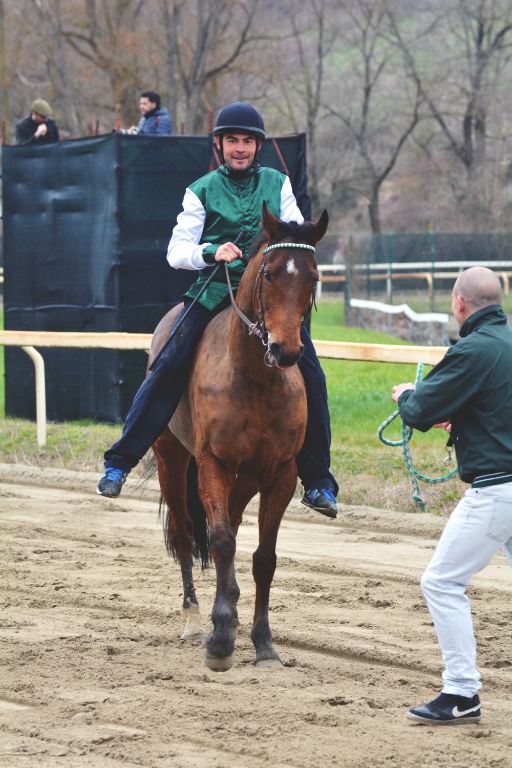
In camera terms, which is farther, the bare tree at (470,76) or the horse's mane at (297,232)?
the bare tree at (470,76)

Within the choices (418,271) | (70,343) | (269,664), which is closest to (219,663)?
(269,664)

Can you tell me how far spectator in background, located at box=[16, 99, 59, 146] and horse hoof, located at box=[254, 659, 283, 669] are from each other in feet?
26.9

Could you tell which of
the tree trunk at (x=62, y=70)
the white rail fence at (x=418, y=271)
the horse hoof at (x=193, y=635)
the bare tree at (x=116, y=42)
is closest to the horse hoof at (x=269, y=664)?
the horse hoof at (x=193, y=635)

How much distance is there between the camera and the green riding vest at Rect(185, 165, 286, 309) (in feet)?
15.0

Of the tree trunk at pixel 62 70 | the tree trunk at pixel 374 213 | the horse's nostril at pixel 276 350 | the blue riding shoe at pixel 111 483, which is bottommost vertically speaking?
the blue riding shoe at pixel 111 483

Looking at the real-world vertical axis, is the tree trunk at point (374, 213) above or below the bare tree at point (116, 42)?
below

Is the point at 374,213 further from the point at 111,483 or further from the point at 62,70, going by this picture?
the point at 111,483

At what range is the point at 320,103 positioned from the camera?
33.4 metres

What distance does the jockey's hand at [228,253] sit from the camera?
4141 mm

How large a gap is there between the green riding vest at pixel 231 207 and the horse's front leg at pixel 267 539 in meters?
1.00

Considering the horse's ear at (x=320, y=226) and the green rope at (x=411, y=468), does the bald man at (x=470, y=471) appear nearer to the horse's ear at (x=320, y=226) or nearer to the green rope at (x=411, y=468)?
the horse's ear at (x=320, y=226)

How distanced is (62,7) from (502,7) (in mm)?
15873

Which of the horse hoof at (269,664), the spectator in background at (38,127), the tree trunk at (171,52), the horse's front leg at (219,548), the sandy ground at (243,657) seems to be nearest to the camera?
the sandy ground at (243,657)

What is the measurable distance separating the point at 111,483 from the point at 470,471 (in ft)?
6.72
